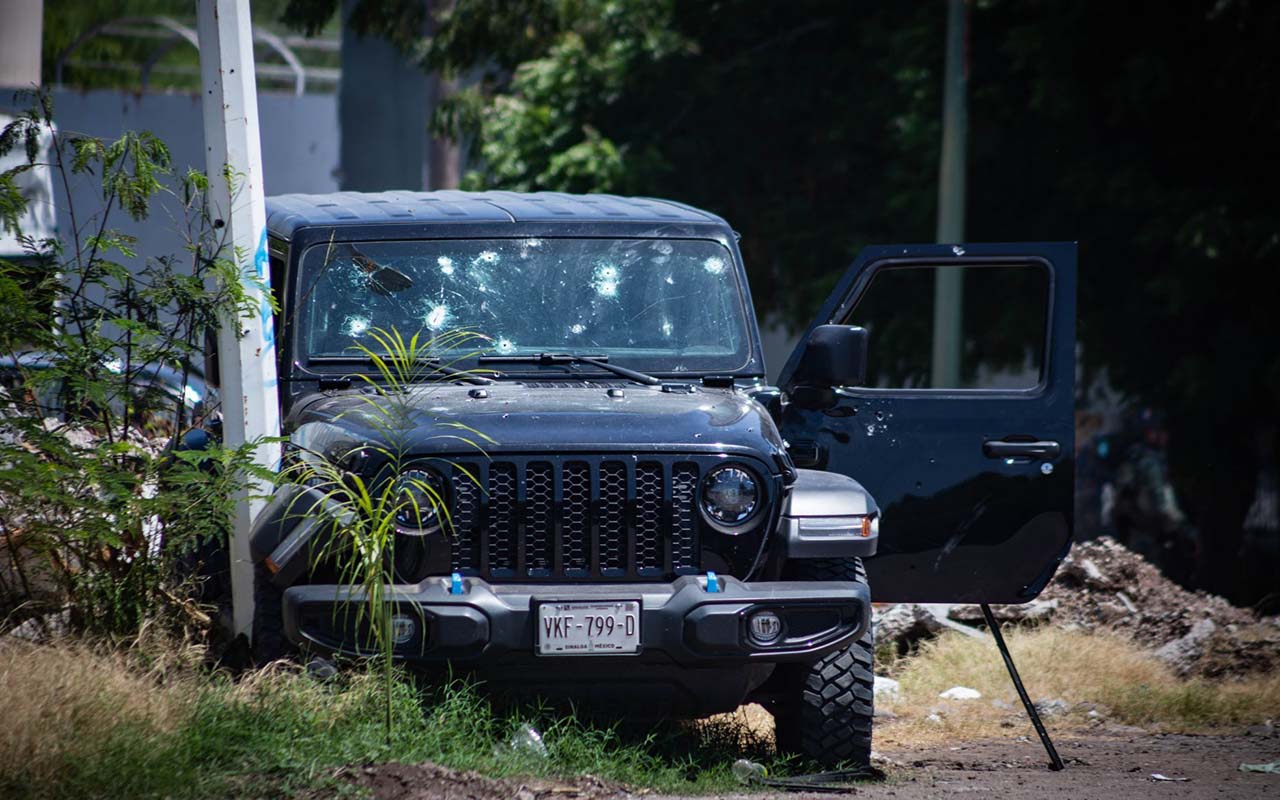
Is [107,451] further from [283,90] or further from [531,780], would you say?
[283,90]

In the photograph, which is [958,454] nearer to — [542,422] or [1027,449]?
[1027,449]

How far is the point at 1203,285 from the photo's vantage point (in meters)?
13.3

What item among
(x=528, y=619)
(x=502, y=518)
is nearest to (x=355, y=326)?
(x=502, y=518)

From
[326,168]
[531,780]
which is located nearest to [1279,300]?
[531,780]

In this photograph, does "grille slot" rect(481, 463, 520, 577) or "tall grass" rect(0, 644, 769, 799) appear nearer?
"tall grass" rect(0, 644, 769, 799)

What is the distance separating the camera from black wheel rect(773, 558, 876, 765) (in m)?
5.79

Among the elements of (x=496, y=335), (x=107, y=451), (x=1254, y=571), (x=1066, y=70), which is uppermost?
(x=1066, y=70)

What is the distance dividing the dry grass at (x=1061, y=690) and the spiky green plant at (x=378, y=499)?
105 inches

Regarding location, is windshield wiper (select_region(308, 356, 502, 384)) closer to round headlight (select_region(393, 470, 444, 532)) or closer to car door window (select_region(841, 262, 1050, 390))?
round headlight (select_region(393, 470, 444, 532))

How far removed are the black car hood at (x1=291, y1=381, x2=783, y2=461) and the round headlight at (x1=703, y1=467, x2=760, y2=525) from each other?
0.09 m

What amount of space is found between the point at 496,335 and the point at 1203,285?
8541 mm

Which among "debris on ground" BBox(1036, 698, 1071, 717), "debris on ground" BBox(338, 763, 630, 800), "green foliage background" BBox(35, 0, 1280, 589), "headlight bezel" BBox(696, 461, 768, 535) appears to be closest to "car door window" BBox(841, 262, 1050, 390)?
"green foliage background" BBox(35, 0, 1280, 589)

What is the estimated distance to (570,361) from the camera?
6.37m

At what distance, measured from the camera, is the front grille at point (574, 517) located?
5473mm
